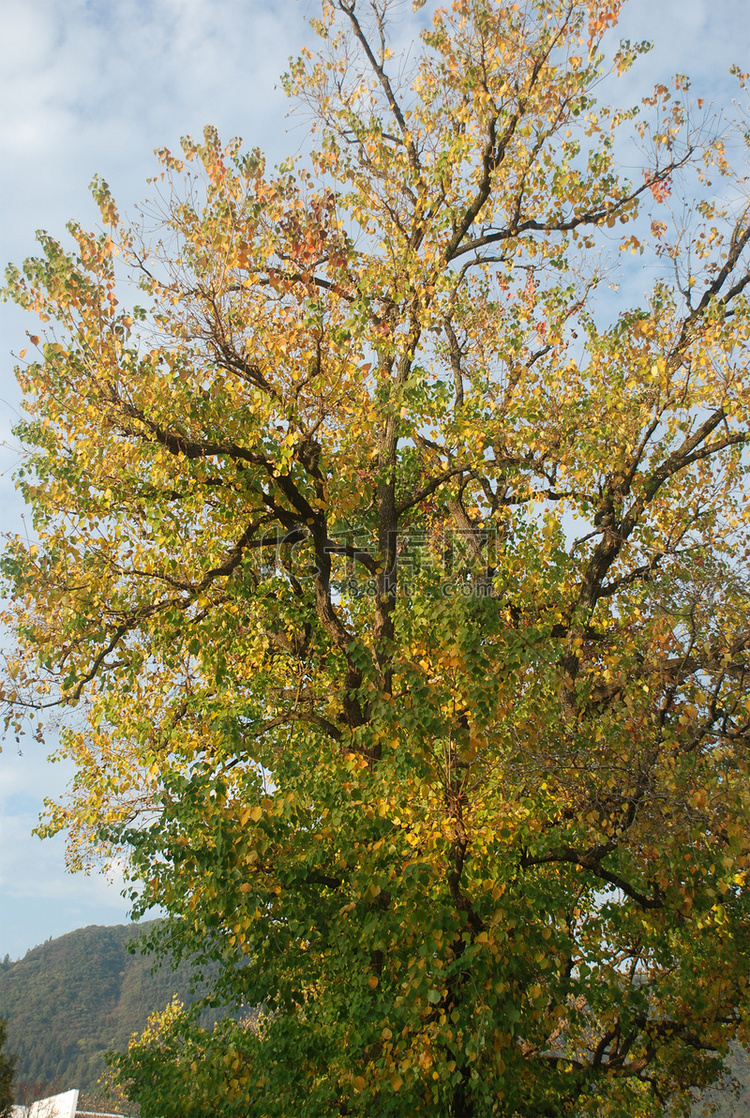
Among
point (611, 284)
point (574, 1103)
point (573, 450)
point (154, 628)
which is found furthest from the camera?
point (611, 284)

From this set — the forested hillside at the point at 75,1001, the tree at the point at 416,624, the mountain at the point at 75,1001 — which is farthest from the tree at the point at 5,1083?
the mountain at the point at 75,1001

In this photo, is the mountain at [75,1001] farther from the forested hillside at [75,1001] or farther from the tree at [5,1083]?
the tree at [5,1083]

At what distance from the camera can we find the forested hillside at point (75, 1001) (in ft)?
294

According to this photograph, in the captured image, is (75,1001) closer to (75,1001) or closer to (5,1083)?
(75,1001)

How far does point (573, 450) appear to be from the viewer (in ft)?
36.1

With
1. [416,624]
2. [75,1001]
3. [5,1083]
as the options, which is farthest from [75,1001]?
[416,624]

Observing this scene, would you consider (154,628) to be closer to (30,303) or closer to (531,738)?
(30,303)

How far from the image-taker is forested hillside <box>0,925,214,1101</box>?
3531 inches

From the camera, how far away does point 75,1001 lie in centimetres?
10356

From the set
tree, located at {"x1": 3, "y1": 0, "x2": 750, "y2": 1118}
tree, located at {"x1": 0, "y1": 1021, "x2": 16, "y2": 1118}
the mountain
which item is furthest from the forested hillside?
tree, located at {"x1": 3, "y1": 0, "x2": 750, "y2": 1118}

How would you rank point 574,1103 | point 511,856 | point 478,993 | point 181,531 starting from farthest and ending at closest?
point 181,531 → point 574,1103 → point 511,856 → point 478,993

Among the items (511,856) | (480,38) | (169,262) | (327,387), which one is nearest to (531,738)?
(511,856)

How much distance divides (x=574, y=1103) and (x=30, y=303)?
12.0m

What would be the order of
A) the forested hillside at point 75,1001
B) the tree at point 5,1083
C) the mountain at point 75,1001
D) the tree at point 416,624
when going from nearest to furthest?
1. the tree at point 416,624
2. the tree at point 5,1083
3. the mountain at point 75,1001
4. the forested hillside at point 75,1001
